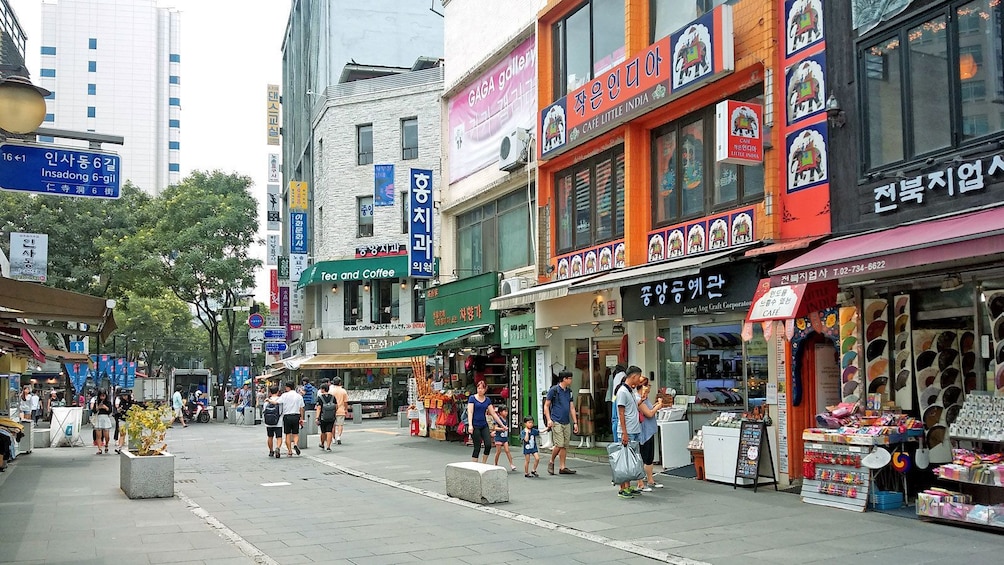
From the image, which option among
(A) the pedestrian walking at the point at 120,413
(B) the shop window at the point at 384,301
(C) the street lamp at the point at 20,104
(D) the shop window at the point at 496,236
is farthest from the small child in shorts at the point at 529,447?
(B) the shop window at the point at 384,301

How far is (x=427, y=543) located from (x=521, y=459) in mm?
8935

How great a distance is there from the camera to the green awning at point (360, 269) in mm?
39781

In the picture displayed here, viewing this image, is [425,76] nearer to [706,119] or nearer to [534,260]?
[534,260]

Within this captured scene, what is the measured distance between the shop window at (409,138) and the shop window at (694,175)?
2559cm

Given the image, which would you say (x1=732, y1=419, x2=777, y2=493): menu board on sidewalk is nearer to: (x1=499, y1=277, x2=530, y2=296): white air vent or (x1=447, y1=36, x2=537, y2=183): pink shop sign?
(x1=499, y1=277, x2=530, y2=296): white air vent

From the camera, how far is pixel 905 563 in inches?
316

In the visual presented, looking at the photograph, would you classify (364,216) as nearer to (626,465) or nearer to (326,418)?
(326,418)

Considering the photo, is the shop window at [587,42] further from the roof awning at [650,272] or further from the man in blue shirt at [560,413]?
the man in blue shirt at [560,413]

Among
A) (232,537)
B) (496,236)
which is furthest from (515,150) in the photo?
(232,537)

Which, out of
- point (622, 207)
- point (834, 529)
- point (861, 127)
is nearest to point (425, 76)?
point (622, 207)

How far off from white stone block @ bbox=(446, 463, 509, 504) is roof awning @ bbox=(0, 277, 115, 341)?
5.51 metres

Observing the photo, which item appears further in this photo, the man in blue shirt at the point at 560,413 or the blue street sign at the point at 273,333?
the blue street sign at the point at 273,333

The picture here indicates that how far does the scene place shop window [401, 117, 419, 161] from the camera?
40688 mm

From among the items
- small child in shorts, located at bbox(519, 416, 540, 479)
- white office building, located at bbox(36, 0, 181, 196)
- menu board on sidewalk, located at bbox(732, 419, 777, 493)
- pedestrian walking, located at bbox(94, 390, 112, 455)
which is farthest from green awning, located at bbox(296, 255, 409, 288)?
white office building, located at bbox(36, 0, 181, 196)
